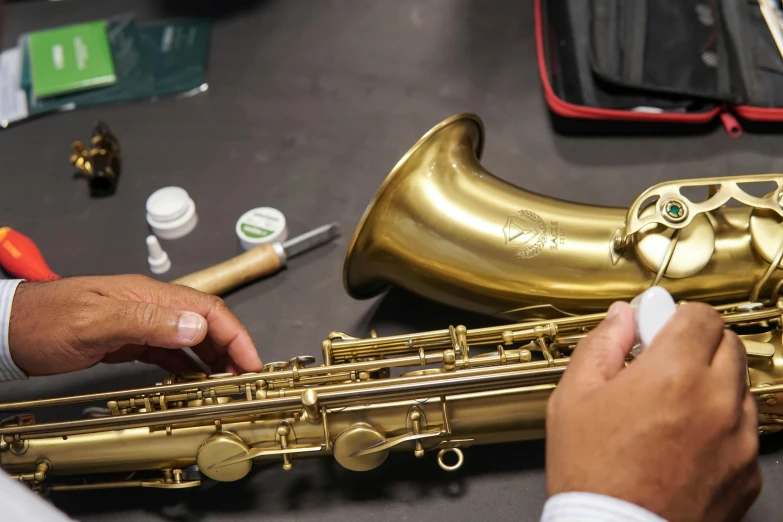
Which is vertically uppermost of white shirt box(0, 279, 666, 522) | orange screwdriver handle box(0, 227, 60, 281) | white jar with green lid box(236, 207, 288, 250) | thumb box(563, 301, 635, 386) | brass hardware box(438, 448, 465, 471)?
thumb box(563, 301, 635, 386)

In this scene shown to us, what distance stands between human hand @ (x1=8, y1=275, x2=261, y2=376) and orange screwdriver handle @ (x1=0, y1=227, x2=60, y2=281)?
0.27 metres

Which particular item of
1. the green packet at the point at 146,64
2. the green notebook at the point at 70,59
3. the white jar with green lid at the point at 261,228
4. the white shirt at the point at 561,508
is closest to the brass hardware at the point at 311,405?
the white shirt at the point at 561,508

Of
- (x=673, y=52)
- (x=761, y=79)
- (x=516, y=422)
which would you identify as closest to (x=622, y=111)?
(x=673, y=52)

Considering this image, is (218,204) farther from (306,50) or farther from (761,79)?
(761,79)

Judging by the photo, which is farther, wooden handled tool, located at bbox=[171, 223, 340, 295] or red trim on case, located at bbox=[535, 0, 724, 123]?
red trim on case, located at bbox=[535, 0, 724, 123]

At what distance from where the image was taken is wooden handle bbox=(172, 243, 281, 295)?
4.31 feet

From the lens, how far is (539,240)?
3.54 ft

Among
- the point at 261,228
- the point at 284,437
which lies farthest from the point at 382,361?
the point at 261,228

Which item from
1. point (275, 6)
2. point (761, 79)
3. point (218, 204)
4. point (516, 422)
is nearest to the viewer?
point (516, 422)

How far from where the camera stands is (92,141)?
1596mm

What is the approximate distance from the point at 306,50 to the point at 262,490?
122cm

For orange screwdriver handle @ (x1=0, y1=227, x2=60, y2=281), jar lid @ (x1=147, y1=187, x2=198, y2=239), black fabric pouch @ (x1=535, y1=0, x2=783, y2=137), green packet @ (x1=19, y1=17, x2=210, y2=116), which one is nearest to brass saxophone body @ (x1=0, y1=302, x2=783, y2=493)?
orange screwdriver handle @ (x1=0, y1=227, x2=60, y2=281)

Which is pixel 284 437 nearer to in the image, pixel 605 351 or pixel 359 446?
pixel 359 446

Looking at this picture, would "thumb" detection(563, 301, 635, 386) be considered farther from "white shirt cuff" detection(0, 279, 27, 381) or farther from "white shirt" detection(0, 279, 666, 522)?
"white shirt cuff" detection(0, 279, 27, 381)
